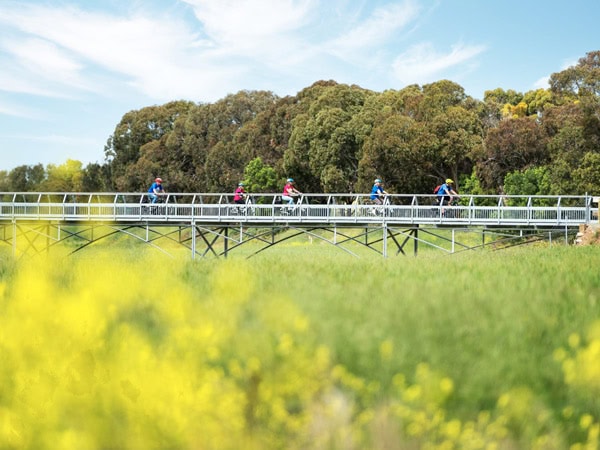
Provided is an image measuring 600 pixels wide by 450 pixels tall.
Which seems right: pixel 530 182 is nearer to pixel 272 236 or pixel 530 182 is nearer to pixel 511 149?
pixel 511 149

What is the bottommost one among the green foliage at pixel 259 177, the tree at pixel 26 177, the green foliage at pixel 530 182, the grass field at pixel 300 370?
the grass field at pixel 300 370

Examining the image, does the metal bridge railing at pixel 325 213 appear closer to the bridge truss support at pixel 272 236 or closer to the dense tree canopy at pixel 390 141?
the bridge truss support at pixel 272 236

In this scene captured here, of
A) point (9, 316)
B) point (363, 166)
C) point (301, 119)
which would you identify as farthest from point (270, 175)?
point (9, 316)

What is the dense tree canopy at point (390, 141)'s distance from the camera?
4450 cm

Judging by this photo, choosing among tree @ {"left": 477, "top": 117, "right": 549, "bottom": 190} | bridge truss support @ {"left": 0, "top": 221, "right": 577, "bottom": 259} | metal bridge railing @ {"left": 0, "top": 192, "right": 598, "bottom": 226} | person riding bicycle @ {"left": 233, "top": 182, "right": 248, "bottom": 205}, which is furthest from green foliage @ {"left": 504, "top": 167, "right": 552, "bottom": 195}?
person riding bicycle @ {"left": 233, "top": 182, "right": 248, "bottom": 205}

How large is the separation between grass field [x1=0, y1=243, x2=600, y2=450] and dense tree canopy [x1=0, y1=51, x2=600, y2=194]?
35.8 metres

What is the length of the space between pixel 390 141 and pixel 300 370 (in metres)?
44.7

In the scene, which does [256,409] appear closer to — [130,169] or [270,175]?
[270,175]

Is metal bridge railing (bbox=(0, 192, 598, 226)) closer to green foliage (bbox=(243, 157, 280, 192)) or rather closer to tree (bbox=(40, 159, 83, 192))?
green foliage (bbox=(243, 157, 280, 192))

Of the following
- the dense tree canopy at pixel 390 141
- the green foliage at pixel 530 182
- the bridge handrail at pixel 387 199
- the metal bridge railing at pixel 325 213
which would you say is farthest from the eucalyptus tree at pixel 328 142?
the metal bridge railing at pixel 325 213

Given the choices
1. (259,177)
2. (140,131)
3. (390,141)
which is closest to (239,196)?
(390,141)

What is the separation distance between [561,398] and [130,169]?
245ft

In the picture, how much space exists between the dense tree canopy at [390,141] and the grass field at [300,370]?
35.8 metres

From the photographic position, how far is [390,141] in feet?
159
